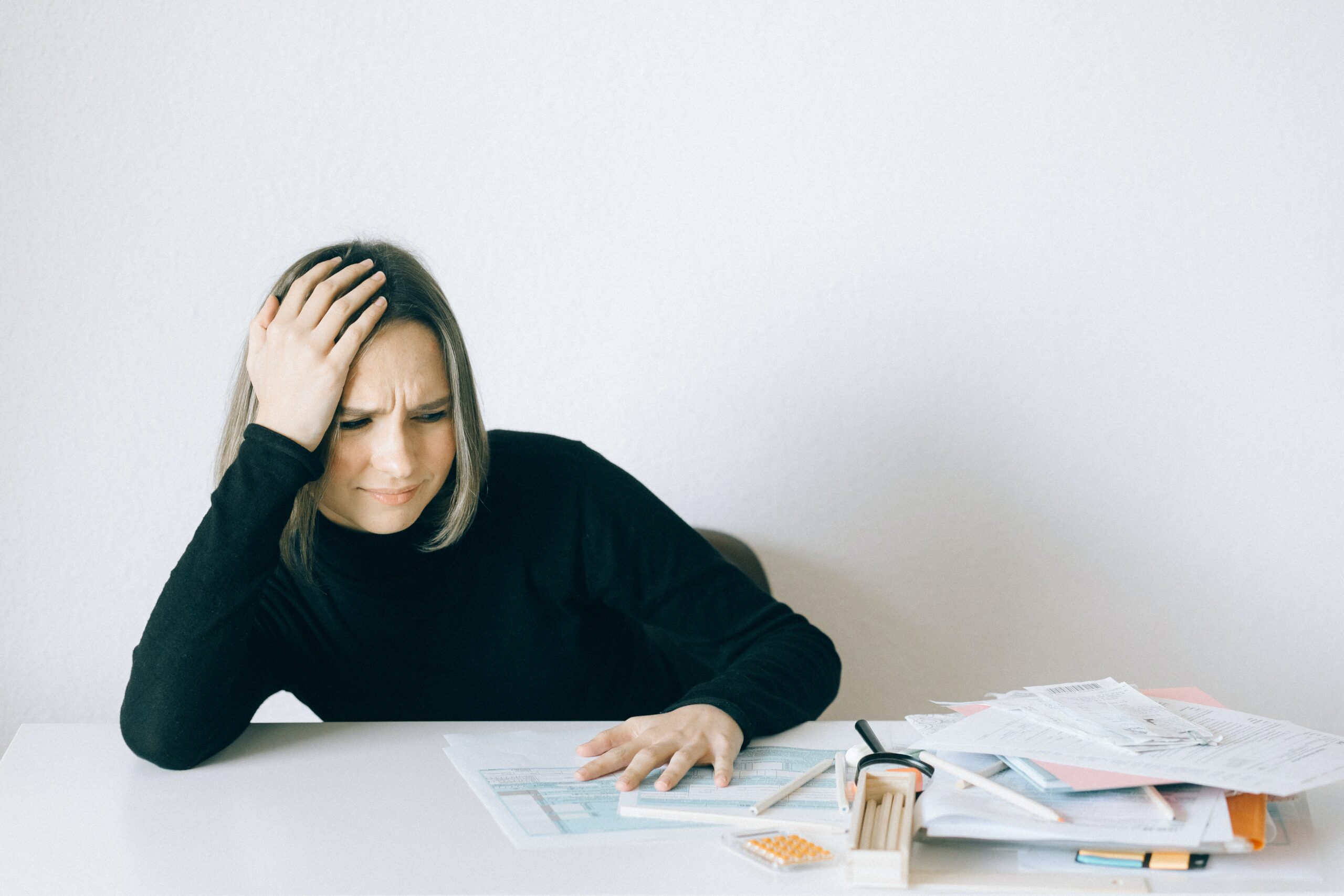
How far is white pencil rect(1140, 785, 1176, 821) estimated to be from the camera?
29.2 inches

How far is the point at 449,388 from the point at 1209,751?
30.6 inches

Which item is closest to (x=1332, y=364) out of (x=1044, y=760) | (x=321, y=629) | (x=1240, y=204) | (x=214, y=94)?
(x=1240, y=204)

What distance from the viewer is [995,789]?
30.3 inches


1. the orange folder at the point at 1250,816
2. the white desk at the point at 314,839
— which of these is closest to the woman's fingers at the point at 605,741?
the white desk at the point at 314,839

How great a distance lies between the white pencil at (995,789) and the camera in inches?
29.3

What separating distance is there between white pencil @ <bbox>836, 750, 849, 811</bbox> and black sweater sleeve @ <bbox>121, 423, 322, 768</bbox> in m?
0.55

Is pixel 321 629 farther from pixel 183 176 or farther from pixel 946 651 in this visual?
pixel 946 651

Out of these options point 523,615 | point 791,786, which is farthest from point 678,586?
point 791,786

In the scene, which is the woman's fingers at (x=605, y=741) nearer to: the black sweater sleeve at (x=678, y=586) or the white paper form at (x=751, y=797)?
the white paper form at (x=751, y=797)

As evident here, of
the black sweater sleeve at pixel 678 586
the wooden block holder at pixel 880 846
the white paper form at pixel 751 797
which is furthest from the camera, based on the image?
the black sweater sleeve at pixel 678 586

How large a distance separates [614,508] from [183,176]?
3.03 feet

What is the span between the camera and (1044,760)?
792 mm

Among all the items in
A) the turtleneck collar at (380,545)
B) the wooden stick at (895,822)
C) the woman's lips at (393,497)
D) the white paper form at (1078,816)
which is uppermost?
the woman's lips at (393,497)

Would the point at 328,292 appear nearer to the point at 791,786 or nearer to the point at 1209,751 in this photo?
the point at 791,786
